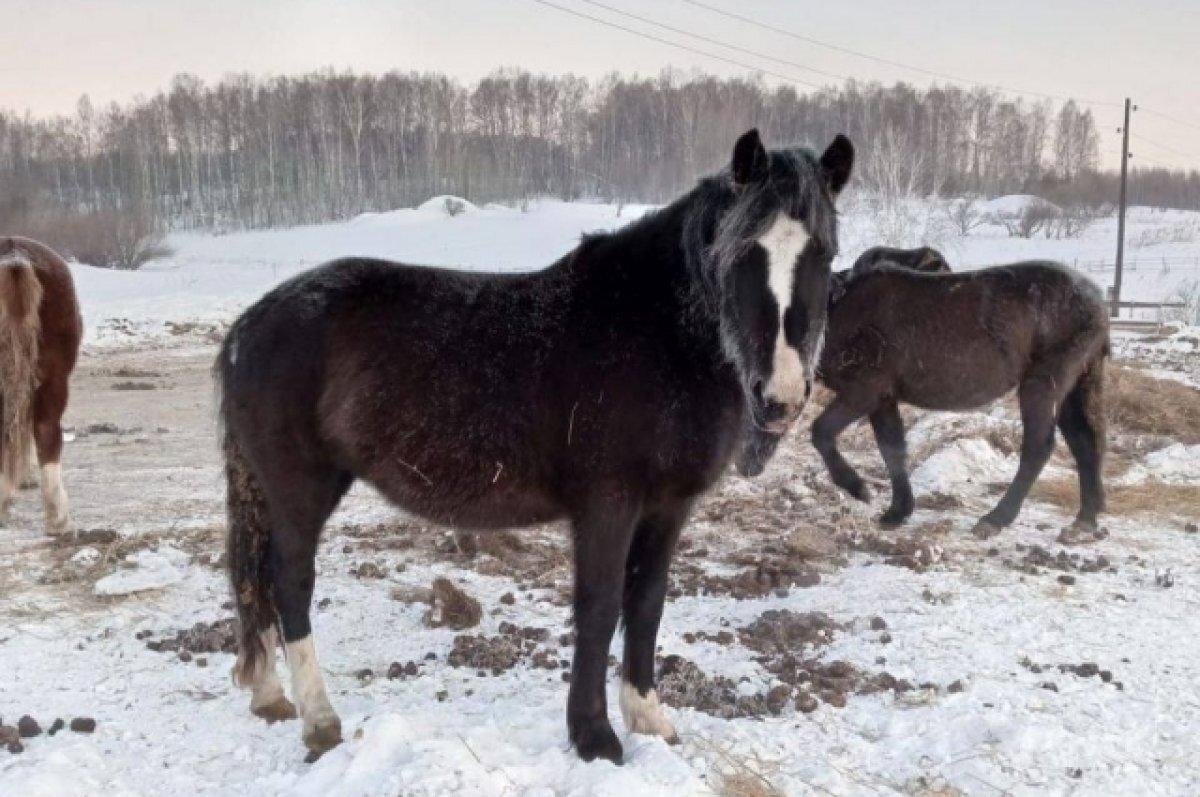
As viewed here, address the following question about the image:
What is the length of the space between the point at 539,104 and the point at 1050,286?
7613cm

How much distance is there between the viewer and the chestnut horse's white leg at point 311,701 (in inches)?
132

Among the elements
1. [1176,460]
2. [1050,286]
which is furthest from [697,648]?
[1176,460]

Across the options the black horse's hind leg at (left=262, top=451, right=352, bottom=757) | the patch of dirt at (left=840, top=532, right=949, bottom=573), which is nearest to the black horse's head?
the black horse's hind leg at (left=262, top=451, right=352, bottom=757)

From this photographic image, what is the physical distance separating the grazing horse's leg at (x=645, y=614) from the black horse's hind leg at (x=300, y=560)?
1178 millimetres

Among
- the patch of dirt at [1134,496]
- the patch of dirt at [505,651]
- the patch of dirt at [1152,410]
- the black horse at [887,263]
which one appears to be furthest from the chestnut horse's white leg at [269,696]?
the patch of dirt at [1152,410]

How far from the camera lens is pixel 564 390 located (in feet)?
10.5

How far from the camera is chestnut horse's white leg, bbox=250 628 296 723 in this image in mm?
3613

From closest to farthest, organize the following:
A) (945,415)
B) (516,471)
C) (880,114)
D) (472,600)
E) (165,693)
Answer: (516,471), (165,693), (472,600), (945,415), (880,114)

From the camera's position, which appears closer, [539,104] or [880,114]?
[880,114]

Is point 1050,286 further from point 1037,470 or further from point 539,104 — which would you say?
point 539,104

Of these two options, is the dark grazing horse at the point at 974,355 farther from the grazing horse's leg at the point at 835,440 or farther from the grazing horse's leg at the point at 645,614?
the grazing horse's leg at the point at 645,614

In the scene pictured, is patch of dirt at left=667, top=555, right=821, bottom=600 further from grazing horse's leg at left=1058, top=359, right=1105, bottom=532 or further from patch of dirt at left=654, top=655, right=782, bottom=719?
grazing horse's leg at left=1058, top=359, right=1105, bottom=532

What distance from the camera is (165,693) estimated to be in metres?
3.81

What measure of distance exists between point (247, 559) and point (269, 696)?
590 mm
